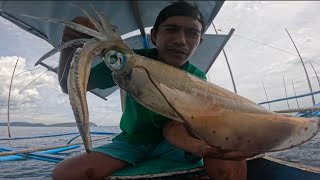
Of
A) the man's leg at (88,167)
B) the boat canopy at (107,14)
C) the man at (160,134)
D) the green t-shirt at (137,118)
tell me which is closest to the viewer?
the boat canopy at (107,14)

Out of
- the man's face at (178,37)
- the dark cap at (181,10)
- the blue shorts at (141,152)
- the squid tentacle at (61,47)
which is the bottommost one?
the blue shorts at (141,152)

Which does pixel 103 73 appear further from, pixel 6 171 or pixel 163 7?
pixel 6 171

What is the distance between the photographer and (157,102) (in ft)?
5.11

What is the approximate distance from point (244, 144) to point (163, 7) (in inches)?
47.1

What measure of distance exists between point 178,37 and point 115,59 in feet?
2.47

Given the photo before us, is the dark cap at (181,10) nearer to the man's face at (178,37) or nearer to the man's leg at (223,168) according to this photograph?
the man's face at (178,37)

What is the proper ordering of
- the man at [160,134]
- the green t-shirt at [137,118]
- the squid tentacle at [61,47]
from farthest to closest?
the green t-shirt at [137,118], the man at [160,134], the squid tentacle at [61,47]

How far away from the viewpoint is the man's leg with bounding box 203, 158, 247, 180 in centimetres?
210

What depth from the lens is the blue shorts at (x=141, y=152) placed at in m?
2.39

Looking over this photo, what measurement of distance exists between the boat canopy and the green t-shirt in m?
0.15

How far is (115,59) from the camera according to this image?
4.95ft

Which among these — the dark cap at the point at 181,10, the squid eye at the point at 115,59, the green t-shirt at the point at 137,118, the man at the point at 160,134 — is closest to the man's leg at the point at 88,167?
the man at the point at 160,134

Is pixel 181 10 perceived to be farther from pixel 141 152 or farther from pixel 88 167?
pixel 88 167

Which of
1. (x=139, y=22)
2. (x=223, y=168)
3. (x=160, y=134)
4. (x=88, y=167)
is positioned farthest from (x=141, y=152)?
(x=139, y=22)
